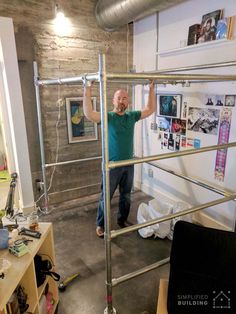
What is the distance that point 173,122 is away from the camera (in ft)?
9.77

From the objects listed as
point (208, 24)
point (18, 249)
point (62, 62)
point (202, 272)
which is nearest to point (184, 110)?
point (208, 24)

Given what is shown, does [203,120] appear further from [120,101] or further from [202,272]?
[202,272]

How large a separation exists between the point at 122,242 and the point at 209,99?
1720mm

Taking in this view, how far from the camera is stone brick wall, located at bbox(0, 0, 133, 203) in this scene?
2.77m

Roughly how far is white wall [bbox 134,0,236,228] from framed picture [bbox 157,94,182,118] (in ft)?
0.27

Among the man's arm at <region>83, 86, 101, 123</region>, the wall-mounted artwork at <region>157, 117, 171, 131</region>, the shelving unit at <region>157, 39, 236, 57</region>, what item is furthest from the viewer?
the wall-mounted artwork at <region>157, 117, 171, 131</region>

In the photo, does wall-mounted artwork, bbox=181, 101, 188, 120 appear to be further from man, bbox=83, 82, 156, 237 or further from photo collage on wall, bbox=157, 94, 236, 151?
man, bbox=83, 82, 156, 237

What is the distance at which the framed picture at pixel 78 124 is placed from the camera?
320 cm

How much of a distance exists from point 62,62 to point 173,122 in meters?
1.57

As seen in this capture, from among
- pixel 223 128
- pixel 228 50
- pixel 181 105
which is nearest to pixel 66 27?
pixel 181 105

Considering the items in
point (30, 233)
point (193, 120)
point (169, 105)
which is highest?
point (169, 105)

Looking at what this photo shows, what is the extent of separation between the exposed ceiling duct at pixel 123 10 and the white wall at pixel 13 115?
1.07m

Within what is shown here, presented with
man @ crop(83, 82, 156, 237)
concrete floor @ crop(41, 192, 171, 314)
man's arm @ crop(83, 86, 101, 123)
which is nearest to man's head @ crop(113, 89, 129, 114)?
man @ crop(83, 82, 156, 237)

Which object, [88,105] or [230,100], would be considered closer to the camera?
[88,105]
